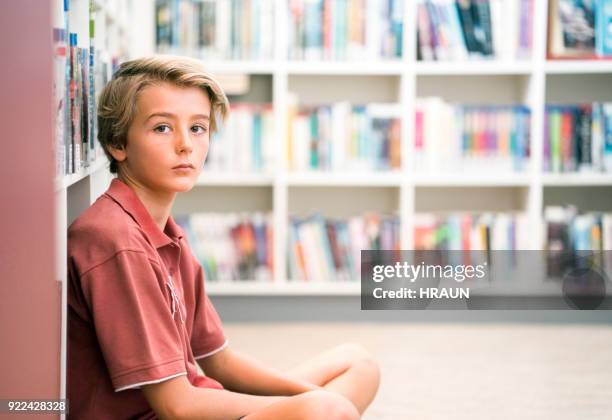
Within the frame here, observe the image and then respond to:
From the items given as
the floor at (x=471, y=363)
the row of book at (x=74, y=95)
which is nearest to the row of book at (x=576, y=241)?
the floor at (x=471, y=363)

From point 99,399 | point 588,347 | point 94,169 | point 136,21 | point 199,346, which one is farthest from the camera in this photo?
point 136,21

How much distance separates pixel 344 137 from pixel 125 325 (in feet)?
7.56

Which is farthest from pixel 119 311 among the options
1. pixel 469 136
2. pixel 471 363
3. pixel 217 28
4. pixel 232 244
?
pixel 469 136

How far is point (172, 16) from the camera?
360cm

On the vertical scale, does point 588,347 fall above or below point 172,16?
below

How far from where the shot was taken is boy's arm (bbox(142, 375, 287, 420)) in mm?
1445

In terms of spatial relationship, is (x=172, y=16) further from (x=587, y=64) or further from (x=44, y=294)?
(x=44, y=294)

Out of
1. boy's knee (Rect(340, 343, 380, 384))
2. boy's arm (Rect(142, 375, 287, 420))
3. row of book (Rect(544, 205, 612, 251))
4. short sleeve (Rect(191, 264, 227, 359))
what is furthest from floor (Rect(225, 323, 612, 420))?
boy's arm (Rect(142, 375, 287, 420))

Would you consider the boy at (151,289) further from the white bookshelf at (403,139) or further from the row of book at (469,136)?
the row of book at (469,136)

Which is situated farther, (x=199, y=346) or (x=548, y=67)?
(x=548, y=67)

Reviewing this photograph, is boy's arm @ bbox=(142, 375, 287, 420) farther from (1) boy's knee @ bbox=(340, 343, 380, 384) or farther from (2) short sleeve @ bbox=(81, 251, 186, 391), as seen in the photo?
(1) boy's knee @ bbox=(340, 343, 380, 384)

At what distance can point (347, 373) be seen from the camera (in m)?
1.91

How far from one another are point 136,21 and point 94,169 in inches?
68.3

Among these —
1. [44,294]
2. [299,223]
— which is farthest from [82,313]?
[299,223]
